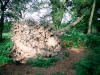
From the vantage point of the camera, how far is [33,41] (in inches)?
440

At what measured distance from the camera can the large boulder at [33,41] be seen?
1073 centimetres

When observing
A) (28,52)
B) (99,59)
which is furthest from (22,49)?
(99,59)

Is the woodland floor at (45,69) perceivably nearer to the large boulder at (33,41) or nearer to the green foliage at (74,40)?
→ the large boulder at (33,41)

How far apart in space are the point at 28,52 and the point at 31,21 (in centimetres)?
221

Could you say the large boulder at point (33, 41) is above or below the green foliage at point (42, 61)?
above

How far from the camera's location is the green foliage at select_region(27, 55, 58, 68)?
9617 mm

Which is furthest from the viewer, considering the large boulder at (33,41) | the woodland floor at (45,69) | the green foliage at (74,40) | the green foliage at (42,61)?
the green foliage at (74,40)

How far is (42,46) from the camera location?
11.1m

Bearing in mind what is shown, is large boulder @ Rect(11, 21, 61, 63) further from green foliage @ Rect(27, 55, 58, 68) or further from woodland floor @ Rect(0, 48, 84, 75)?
woodland floor @ Rect(0, 48, 84, 75)

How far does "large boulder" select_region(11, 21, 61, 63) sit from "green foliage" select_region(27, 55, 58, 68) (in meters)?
0.43

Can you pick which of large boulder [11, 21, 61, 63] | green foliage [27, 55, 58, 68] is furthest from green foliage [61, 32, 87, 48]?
green foliage [27, 55, 58, 68]

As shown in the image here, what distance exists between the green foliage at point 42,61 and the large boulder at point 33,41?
0.43 meters

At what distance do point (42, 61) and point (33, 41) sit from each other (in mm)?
1777

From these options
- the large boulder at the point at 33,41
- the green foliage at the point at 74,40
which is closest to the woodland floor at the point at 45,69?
the large boulder at the point at 33,41
